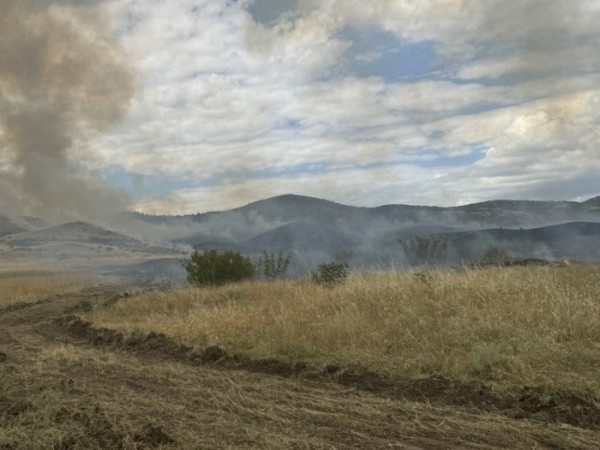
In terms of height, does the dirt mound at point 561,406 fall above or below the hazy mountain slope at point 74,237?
below

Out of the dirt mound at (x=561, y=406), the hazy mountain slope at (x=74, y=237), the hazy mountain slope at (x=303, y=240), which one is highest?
the hazy mountain slope at (x=74, y=237)

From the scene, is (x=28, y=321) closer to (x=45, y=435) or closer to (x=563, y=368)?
(x=45, y=435)

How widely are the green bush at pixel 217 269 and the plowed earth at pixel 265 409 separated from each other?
14.0 m

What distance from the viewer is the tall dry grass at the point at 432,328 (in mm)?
6602

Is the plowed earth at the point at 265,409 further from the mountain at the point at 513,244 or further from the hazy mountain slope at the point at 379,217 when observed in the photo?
the hazy mountain slope at the point at 379,217

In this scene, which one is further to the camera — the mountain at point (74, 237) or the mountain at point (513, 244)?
the mountain at point (74, 237)

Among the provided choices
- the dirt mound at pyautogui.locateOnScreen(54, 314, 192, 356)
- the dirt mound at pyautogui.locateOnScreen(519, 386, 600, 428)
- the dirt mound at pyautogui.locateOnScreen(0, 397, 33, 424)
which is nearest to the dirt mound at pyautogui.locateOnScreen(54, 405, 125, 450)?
the dirt mound at pyautogui.locateOnScreen(0, 397, 33, 424)

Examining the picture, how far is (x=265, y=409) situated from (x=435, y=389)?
2.01m

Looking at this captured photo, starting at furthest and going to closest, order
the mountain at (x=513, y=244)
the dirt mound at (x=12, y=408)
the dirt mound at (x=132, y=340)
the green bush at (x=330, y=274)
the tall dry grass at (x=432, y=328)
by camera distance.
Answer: the mountain at (x=513, y=244) < the green bush at (x=330, y=274) < the dirt mound at (x=132, y=340) < the tall dry grass at (x=432, y=328) < the dirt mound at (x=12, y=408)

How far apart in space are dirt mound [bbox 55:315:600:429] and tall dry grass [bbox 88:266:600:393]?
0.27 meters

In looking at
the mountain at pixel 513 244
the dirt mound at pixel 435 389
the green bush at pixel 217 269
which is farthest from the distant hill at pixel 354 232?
the dirt mound at pixel 435 389

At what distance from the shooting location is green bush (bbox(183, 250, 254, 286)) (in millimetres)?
22547

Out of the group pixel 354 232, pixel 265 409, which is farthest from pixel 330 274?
pixel 354 232

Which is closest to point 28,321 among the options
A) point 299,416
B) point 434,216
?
point 299,416
